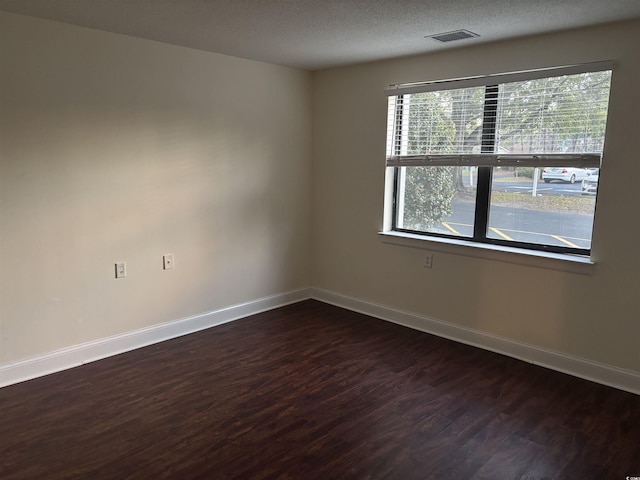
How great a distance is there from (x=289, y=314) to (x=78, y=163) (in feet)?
7.25

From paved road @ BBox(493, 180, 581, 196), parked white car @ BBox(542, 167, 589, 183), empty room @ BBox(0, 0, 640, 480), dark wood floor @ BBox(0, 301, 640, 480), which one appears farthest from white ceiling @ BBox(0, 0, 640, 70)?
dark wood floor @ BBox(0, 301, 640, 480)

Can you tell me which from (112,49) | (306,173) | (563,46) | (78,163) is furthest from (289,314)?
(563,46)

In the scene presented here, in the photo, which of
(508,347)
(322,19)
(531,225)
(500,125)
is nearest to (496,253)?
(531,225)

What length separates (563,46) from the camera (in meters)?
3.12

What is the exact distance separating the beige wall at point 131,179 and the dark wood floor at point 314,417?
0.50m

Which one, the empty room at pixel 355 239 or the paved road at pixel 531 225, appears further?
the paved road at pixel 531 225

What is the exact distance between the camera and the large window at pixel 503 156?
3164 millimetres

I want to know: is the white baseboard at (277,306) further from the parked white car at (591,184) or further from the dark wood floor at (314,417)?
the parked white car at (591,184)

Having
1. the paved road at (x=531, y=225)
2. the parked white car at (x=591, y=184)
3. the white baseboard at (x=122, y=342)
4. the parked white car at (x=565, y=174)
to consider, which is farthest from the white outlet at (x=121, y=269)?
the parked white car at (x=591, y=184)

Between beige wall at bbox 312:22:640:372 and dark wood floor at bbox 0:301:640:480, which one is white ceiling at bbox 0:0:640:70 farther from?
dark wood floor at bbox 0:301:640:480

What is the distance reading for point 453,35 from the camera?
10.4 ft

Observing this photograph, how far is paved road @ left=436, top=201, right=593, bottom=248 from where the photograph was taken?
327 centimetres

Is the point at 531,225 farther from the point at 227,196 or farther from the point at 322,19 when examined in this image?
the point at 227,196

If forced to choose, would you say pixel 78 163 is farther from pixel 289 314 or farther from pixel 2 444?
pixel 289 314
